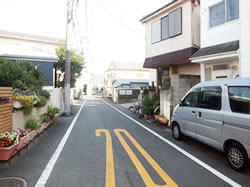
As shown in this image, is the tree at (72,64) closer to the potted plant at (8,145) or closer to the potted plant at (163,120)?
the potted plant at (163,120)

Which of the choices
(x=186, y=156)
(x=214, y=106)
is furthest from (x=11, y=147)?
(x=214, y=106)

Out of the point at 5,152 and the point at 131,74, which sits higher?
the point at 131,74

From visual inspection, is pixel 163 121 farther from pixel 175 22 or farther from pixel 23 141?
pixel 23 141

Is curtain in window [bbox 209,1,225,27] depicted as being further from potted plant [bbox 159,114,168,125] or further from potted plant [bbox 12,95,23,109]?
potted plant [bbox 12,95,23,109]

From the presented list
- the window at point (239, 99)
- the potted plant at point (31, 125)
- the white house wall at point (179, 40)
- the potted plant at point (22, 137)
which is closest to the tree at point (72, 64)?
the white house wall at point (179, 40)

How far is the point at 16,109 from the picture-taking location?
18.6 feet

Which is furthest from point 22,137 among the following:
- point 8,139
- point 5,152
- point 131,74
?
point 131,74

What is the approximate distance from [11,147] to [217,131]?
4984mm

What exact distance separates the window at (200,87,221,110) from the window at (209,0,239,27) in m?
4.82

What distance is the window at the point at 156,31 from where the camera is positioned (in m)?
12.5

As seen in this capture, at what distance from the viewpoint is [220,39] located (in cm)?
823

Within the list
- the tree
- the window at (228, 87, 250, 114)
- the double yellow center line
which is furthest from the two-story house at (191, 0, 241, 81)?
the tree

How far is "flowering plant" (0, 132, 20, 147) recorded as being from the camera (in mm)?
4259

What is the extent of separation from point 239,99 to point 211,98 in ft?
3.00
